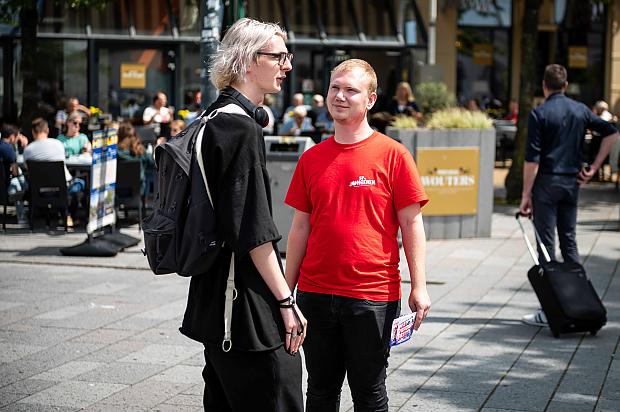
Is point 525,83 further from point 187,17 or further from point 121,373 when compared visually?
point 121,373

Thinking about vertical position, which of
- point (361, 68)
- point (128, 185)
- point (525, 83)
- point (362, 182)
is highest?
point (525, 83)

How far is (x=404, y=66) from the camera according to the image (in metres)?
25.7

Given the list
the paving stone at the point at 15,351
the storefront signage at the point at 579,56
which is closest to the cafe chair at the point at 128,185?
the paving stone at the point at 15,351

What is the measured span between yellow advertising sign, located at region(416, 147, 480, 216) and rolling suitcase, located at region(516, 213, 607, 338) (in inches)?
189

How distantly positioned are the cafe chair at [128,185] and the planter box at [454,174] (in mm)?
3072

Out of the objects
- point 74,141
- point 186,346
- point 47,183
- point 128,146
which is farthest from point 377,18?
point 186,346

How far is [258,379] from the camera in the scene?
360 cm

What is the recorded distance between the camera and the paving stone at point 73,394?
224 inches

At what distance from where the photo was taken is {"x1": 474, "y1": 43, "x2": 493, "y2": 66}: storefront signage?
26719 mm

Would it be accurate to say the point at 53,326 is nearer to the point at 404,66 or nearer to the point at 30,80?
the point at 30,80

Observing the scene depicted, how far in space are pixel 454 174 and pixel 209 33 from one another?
405cm

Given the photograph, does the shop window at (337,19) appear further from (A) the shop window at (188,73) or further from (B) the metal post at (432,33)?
(A) the shop window at (188,73)

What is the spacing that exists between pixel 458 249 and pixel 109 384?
6.37 m

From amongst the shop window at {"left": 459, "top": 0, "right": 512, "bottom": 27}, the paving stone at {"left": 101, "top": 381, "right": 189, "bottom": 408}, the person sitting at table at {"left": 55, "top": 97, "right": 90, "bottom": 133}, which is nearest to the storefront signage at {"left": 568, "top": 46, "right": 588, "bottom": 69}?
the shop window at {"left": 459, "top": 0, "right": 512, "bottom": 27}
